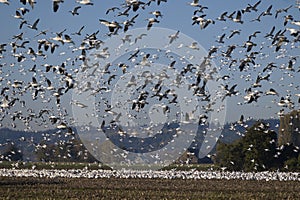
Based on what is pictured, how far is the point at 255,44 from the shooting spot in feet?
102

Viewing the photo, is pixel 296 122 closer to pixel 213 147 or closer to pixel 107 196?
pixel 213 147

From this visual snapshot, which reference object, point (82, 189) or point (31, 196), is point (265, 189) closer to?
point (82, 189)

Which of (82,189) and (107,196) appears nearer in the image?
(107,196)

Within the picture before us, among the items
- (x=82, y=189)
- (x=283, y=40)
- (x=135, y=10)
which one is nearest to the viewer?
(x=135, y=10)

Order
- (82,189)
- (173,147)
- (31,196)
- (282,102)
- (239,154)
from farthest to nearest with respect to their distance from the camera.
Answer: (173,147) → (239,154) → (82,189) → (31,196) → (282,102)

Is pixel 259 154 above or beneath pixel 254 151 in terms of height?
beneath

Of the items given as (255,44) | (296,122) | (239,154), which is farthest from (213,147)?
(255,44)

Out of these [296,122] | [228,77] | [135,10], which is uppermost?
[135,10]

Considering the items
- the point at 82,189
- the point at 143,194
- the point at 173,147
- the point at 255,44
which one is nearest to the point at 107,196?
the point at 143,194

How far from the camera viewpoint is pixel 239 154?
8631 cm

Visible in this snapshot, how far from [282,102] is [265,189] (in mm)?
21368

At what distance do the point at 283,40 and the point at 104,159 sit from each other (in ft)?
387

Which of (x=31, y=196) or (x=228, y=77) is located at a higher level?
(x=228, y=77)

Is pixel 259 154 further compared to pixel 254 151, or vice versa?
pixel 259 154
